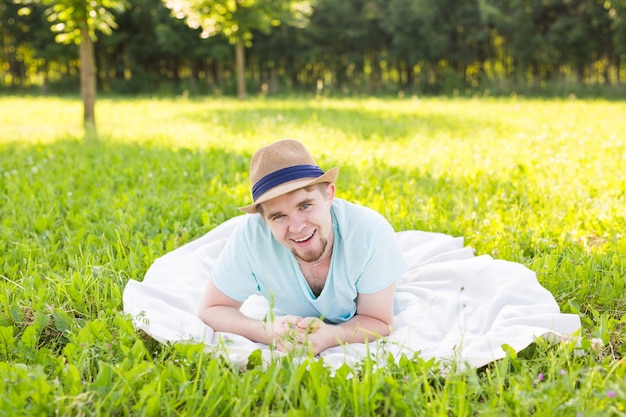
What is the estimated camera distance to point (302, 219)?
278 centimetres

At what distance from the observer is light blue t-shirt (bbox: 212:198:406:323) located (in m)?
2.98

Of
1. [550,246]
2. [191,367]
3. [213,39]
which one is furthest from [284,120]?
[213,39]

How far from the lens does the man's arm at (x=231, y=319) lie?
299cm

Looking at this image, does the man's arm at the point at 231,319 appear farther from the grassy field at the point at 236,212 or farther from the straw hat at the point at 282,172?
the straw hat at the point at 282,172

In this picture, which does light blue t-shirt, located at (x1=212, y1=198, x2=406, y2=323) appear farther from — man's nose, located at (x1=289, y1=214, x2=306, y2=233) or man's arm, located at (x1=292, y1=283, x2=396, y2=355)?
man's nose, located at (x1=289, y1=214, x2=306, y2=233)

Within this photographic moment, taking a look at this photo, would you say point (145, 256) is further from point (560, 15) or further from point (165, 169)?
point (560, 15)

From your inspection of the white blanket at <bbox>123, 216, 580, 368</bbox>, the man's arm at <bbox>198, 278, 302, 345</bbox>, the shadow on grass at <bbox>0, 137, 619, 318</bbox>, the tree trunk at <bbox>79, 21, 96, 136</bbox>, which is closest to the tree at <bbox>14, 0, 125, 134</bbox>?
the tree trunk at <bbox>79, 21, 96, 136</bbox>

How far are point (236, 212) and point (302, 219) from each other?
8.16ft

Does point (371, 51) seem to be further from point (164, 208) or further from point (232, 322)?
point (232, 322)

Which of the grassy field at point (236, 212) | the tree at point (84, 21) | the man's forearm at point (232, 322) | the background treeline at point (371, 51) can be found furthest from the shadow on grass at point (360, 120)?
the background treeline at point (371, 51)

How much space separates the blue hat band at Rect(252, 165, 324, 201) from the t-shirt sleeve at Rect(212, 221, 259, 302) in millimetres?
427

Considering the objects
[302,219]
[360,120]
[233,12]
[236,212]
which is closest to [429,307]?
[302,219]

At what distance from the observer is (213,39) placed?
27.8 m

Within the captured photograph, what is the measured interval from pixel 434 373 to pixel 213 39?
27.0 meters
